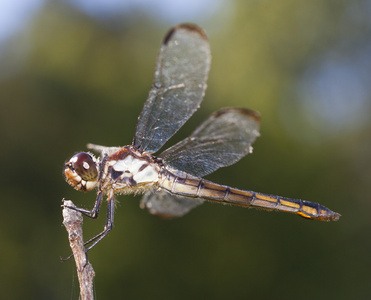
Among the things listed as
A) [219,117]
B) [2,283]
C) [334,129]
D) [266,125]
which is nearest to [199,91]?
[219,117]

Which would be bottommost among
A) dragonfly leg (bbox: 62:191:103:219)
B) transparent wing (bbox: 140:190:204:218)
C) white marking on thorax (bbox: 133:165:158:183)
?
dragonfly leg (bbox: 62:191:103:219)

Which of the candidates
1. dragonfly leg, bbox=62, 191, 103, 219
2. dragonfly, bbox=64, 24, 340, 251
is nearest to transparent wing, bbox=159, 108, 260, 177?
dragonfly, bbox=64, 24, 340, 251

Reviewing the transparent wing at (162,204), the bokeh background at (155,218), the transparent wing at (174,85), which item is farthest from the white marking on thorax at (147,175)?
the bokeh background at (155,218)

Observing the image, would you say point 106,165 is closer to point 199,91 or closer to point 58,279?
point 199,91

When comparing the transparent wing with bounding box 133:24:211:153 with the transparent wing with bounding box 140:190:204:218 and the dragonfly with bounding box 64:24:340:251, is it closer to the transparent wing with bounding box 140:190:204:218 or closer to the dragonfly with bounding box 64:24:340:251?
the dragonfly with bounding box 64:24:340:251

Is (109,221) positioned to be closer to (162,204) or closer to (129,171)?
(129,171)

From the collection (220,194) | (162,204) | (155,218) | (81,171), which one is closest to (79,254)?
(81,171)

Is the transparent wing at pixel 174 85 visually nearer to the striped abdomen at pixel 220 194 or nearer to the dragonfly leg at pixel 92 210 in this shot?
the striped abdomen at pixel 220 194
